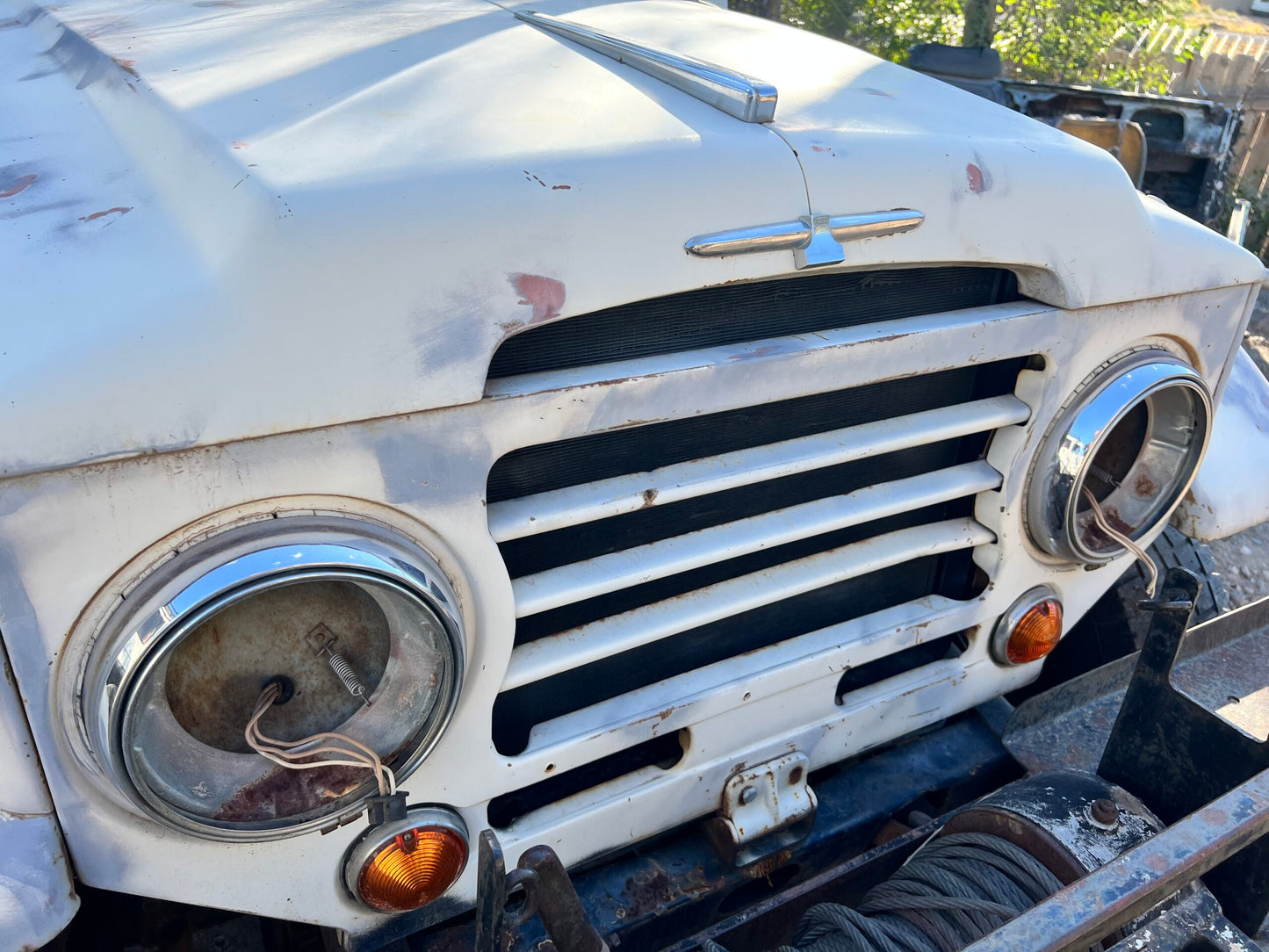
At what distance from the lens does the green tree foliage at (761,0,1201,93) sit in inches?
294

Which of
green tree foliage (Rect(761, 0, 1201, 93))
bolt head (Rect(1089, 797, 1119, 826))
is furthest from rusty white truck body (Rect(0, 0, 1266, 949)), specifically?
green tree foliage (Rect(761, 0, 1201, 93))

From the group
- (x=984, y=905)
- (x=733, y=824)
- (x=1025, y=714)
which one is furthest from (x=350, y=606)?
(x=1025, y=714)

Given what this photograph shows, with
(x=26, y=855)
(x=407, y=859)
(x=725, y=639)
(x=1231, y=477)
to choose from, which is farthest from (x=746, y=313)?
(x=1231, y=477)

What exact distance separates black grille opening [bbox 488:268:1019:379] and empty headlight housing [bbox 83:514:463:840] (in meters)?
0.28

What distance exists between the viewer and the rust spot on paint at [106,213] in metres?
1.13

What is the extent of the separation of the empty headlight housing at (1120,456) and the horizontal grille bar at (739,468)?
106mm

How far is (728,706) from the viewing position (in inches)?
60.6

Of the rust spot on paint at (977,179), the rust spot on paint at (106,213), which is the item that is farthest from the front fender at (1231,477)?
the rust spot on paint at (106,213)

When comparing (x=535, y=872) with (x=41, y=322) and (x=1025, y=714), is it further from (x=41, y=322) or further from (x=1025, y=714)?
(x=1025, y=714)

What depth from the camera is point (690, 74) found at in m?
1.45

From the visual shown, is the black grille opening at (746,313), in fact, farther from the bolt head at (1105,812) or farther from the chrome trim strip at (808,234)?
the bolt head at (1105,812)

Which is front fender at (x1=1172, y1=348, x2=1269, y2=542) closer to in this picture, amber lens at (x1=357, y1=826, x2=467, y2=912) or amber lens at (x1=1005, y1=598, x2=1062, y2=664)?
amber lens at (x1=1005, y1=598, x2=1062, y2=664)

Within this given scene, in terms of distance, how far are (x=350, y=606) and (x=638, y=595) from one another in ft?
1.42

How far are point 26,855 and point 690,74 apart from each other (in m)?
1.25
